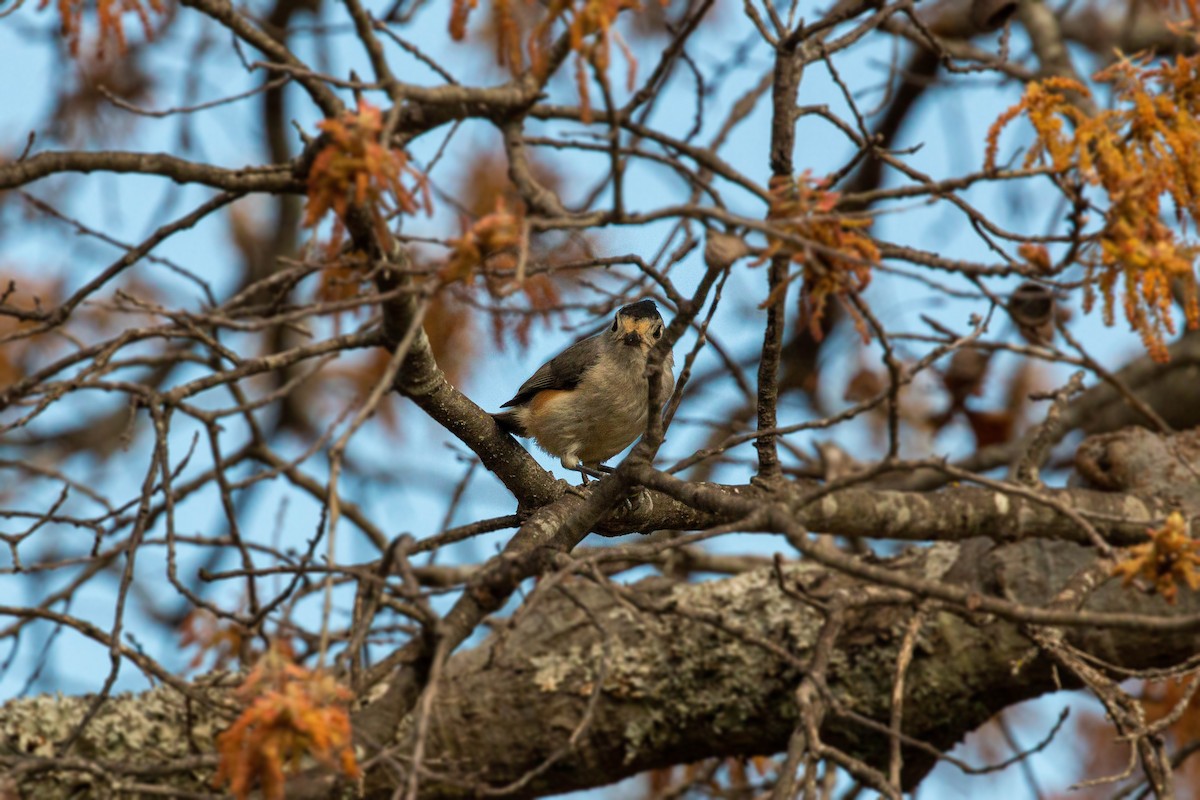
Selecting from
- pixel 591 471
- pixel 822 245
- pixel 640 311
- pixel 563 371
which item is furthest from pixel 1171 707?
pixel 822 245

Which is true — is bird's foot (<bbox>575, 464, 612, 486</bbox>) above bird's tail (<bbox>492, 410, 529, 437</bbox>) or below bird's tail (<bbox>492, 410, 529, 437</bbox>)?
below

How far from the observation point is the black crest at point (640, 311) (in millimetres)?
4992

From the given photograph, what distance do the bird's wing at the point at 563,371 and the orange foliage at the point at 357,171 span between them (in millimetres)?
2767

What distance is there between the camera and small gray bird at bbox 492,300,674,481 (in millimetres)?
4781

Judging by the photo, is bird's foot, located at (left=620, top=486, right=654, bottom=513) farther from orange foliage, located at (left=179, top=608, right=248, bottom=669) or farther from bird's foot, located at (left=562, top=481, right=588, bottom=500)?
orange foliage, located at (left=179, top=608, right=248, bottom=669)

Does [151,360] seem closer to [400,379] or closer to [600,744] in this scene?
[400,379]

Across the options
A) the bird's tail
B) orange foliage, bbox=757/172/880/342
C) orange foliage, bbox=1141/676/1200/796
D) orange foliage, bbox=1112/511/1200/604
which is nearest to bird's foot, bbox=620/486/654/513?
the bird's tail

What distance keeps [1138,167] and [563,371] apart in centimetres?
267

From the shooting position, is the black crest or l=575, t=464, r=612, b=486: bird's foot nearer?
l=575, t=464, r=612, b=486: bird's foot

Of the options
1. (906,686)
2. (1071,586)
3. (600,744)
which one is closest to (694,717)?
(600,744)

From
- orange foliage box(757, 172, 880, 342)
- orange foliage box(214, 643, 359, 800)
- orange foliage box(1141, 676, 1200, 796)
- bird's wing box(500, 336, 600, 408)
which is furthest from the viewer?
orange foliage box(1141, 676, 1200, 796)

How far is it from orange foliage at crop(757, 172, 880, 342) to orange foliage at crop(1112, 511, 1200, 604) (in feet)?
2.14

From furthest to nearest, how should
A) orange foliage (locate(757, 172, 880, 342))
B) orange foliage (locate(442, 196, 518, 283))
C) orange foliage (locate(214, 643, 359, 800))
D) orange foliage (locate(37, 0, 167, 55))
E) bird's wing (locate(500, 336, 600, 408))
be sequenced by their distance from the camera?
bird's wing (locate(500, 336, 600, 408)), orange foliage (locate(37, 0, 167, 55)), orange foliage (locate(757, 172, 880, 342)), orange foliage (locate(442, 196, 518, 283)), orange foliage (locate(214, 643, 359, 800))

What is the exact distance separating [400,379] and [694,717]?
2.10 m
